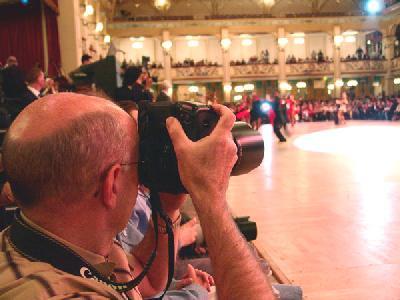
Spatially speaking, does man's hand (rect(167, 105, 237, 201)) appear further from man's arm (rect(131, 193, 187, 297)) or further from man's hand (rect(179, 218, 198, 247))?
man's hand (rect(179, 218, 198, 247))

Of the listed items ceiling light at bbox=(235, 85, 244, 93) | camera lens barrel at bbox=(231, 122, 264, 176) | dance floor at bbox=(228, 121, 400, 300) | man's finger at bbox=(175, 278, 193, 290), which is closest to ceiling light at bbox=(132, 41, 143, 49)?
ceiling light at bbox=(235, 85, 244, 93)

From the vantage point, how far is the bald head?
860mm

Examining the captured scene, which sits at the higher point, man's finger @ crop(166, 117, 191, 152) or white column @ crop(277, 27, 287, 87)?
white column @ crop(277, 27, 287, 87)

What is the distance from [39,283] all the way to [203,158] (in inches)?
15.1

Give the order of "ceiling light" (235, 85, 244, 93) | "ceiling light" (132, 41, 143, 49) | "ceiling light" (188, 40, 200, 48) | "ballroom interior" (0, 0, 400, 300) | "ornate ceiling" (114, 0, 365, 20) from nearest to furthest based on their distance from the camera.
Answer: "ballroom interior" (0, 0, 400, 300)
"ornate ceiling" (114, 0, 365, 20)
"ceiling light" (132, 41, 143, 49)
"ceiling light" (235, 85, 244, 93)
"ceiling light" (188, 40, 200, 48)

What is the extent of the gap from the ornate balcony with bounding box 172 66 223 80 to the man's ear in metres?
26.9

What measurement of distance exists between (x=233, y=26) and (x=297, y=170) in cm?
2074

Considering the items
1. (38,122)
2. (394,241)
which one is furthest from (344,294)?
(38,122)

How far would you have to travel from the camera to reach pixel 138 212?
2.15 m

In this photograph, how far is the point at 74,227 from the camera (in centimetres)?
92

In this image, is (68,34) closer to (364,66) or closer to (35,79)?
(35,79)

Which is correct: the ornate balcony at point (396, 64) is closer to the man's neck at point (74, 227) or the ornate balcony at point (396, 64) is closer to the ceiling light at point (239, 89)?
the ceiling light at point (239, 89)

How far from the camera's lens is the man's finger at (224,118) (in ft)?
3.37

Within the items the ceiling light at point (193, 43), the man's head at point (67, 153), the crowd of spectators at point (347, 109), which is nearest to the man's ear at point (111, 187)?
the man's head at point (67, 153)
